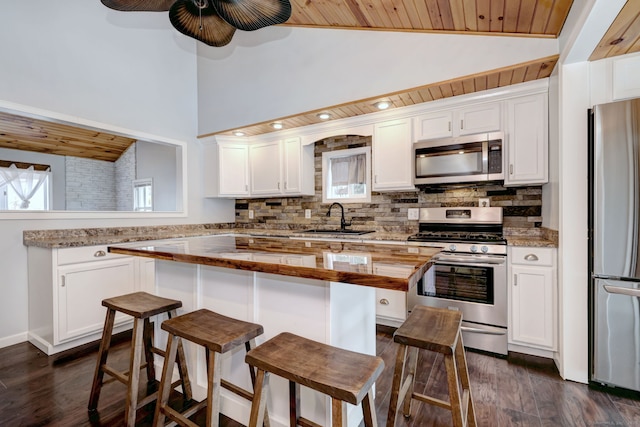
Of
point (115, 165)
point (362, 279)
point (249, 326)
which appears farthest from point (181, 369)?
point (115, 165)

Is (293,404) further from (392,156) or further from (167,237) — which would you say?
(167,237)

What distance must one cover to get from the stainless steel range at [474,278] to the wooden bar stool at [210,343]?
1686mm

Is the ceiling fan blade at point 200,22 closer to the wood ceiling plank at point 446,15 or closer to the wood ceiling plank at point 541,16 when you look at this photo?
the wood ceiling plank at point 446,15

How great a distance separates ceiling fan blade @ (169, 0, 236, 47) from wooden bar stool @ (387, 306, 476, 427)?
80.3 inches

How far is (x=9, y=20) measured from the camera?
2602 mm

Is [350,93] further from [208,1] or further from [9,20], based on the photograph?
[9,20]

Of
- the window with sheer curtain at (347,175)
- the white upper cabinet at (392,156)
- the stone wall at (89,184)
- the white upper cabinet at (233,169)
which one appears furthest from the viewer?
the stone wall at (89,184)

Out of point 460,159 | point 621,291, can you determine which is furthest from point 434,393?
point 460,159

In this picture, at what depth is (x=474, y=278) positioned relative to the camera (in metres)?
2.48

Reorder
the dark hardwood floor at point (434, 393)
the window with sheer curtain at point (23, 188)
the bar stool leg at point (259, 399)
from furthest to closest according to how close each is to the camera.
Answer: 1. the window with sheer curtain at point (23, 188)
2. the dark hardwood floor at point (434, 393)
3. the bar stool leg at point (259, 399)

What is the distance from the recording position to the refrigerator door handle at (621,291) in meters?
1.78

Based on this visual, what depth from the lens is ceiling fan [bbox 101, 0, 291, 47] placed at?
1596 mm

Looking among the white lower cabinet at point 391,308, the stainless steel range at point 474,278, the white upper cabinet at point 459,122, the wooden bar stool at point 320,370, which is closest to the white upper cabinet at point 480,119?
the white upper cabinet at point 459,122

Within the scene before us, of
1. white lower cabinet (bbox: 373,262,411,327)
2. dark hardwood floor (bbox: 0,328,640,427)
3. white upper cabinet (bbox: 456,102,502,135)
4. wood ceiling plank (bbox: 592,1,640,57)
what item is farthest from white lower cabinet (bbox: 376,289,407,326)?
wood ceiling plank (bbox: 592,1,640,57)
